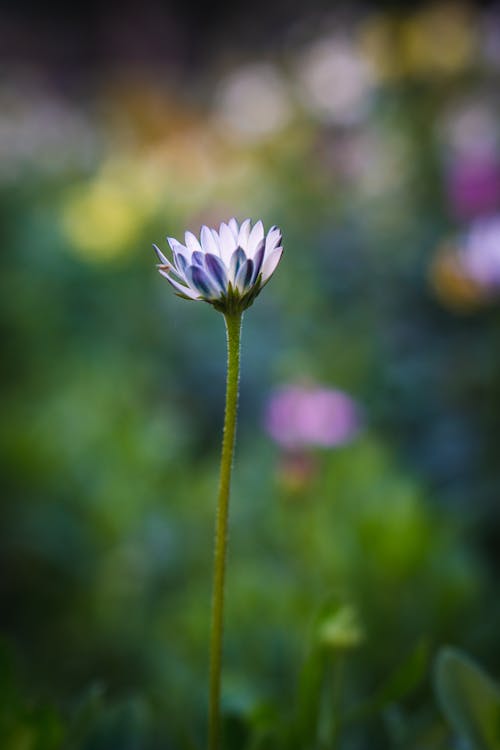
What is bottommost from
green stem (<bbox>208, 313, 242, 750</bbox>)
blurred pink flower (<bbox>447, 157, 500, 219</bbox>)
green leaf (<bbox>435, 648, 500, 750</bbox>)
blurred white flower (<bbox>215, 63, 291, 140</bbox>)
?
green leaf (<bbox>435, 648, 500, 750</bbox>)

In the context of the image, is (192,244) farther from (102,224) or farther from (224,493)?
(102,224)

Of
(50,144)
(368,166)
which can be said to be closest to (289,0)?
(50,144)

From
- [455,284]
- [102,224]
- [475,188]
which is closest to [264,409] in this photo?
[475,188]

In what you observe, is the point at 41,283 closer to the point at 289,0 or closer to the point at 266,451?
the point at 266,451

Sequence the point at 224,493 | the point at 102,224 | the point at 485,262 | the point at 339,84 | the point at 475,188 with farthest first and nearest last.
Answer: the point at 339,84
the point at 102,224
the point at 475,188
the point at 485,262
the point at 224,493

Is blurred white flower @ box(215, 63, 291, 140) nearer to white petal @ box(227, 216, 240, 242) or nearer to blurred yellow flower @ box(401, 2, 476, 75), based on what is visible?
blurred yellow flower @ box(401, 2, 476, 75)

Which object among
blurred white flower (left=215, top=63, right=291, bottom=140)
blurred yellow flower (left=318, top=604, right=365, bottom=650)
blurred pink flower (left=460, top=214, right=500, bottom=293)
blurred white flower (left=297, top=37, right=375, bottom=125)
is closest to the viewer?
blurred yellow flower (left=318, top=604, right=365, bottom=650)

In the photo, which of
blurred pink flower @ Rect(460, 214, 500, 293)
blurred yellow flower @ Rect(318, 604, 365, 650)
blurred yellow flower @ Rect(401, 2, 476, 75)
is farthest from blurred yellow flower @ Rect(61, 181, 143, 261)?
blurred yellow flower @ Rect(318, 604, 365, 650)
